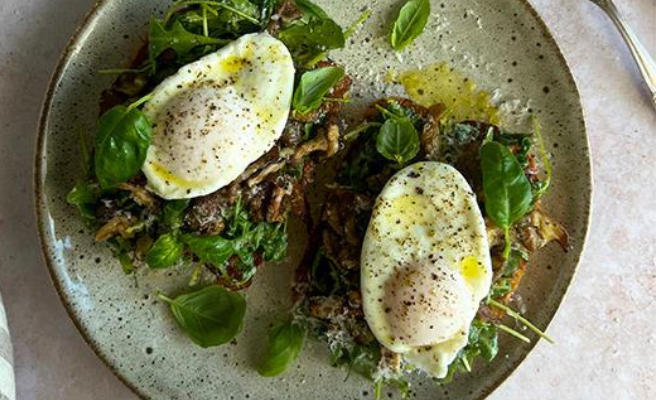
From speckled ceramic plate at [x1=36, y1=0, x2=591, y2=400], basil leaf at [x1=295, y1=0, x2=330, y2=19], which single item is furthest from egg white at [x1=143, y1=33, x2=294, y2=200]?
speckled ceramic plate at [x1=36, y1=0, x2=591, y2=400]

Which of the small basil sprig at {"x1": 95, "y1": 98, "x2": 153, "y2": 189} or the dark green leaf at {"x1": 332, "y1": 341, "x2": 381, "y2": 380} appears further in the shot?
the dark green leaf at {"x1": 332, "y1": 341, "x2": 381, "y2": 380}

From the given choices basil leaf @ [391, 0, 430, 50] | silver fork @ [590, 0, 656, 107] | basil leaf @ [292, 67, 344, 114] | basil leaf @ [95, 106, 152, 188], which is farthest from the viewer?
silver fork @ [590, 0, 656, 107]

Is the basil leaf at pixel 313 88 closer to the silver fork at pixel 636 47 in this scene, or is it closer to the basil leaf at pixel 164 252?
the basil leaf at pixel 164 252

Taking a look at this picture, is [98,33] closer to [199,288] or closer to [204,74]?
[204,74]

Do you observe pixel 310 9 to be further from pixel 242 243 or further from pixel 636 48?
pixel 636 48

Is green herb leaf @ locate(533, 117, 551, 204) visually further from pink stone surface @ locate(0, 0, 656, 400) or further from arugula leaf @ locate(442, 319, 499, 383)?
arugula leaf @ locate(442, 319, 499, 383)

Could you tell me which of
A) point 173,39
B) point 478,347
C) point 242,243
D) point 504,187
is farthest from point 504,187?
point 173,39
